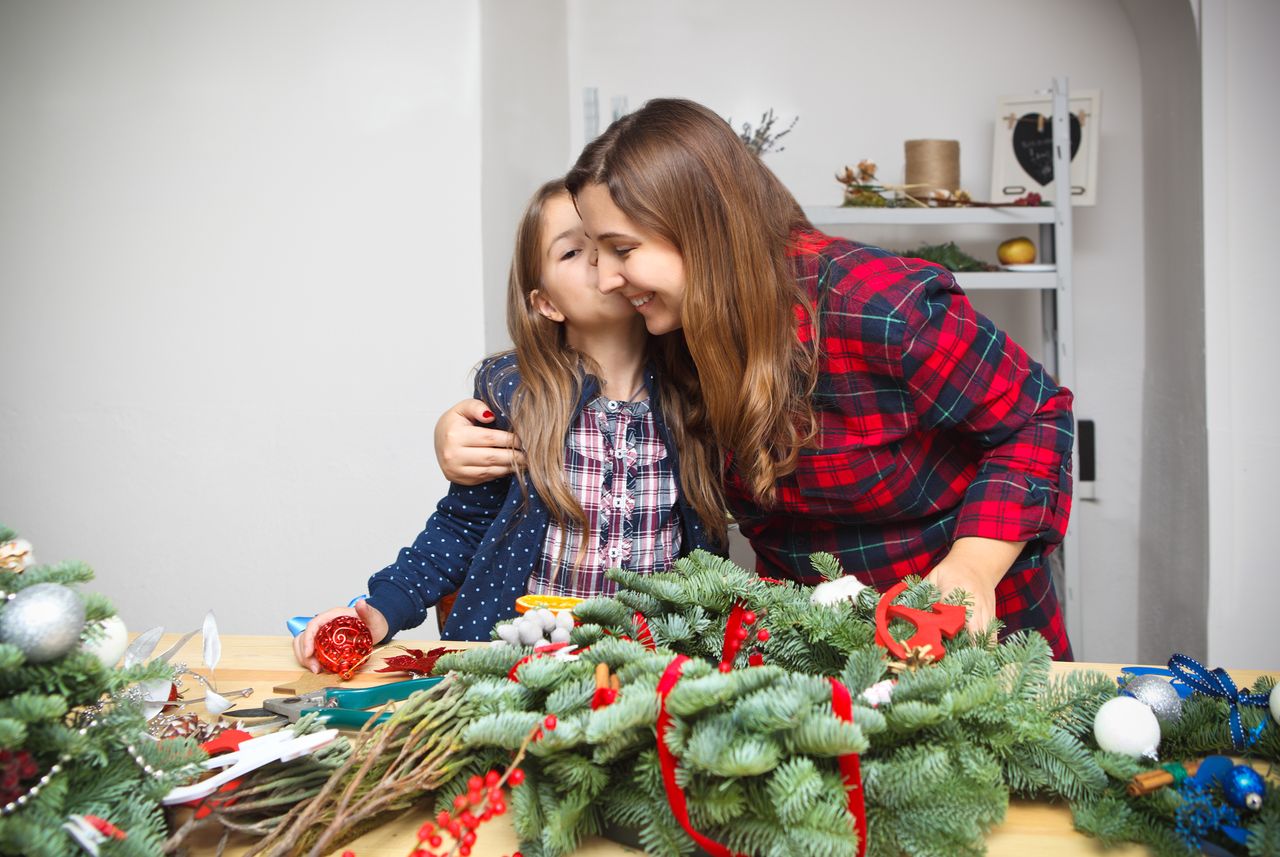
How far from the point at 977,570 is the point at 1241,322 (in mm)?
1616

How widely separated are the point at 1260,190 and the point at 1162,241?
607 millimetres

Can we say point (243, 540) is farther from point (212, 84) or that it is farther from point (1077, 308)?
point (1077, 308)

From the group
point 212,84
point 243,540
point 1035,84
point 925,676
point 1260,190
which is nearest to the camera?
point 925,676

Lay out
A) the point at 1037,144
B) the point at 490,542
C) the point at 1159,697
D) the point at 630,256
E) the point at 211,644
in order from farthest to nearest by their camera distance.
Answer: the point at 1037,144, the point at 490,542, the point at 630,256, the point at 211,644, the point at 1159,697

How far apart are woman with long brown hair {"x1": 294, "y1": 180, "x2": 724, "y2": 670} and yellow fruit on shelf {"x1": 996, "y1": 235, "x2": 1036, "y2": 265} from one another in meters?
1.65

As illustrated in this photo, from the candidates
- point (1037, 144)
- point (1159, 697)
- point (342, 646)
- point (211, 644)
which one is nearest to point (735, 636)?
point (1159, 697)

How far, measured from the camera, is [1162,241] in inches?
120

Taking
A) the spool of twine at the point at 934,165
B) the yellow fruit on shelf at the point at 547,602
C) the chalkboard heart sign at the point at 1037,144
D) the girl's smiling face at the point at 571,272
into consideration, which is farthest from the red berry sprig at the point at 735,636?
the chalkboard heart sign at the point at 1037,144

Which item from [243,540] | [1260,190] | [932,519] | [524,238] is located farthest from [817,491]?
[243,540]

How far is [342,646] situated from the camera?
1.22 metres

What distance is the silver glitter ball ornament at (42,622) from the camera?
704mm

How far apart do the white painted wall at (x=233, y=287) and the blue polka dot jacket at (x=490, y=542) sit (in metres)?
1.15

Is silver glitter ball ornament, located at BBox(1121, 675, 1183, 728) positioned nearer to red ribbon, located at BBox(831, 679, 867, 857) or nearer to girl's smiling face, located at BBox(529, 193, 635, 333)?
red ribbon, located at BBox(831, 679, 867, 857)

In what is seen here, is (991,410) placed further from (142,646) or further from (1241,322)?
(1241,322)
